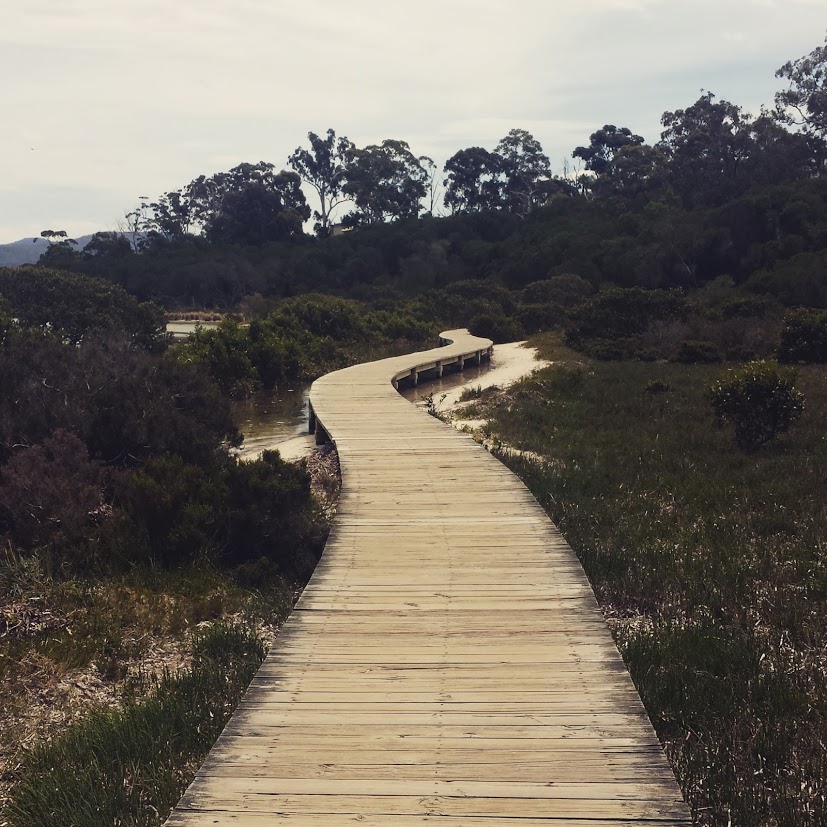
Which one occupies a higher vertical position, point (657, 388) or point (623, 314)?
point (623, 314)

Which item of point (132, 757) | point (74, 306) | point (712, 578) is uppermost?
point (74, 306)

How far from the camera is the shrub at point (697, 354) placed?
22312mm

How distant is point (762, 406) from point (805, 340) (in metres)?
9.58

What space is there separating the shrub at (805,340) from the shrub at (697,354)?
1967 mm

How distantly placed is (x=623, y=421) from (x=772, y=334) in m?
11.6

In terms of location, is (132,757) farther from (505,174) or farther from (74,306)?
(505,174)

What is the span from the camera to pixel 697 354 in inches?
885

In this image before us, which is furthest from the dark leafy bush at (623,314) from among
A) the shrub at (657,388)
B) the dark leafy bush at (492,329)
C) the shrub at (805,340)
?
the shrub at (657,388)

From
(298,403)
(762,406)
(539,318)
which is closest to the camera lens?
(762,406)

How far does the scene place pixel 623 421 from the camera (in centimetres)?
1462

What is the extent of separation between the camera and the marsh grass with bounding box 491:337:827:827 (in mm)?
4055

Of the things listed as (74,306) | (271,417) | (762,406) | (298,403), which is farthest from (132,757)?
(74,306)

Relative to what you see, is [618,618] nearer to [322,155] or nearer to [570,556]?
[570,556]

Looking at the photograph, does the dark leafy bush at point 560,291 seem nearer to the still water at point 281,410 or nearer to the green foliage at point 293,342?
the green foliage at point 293,342
